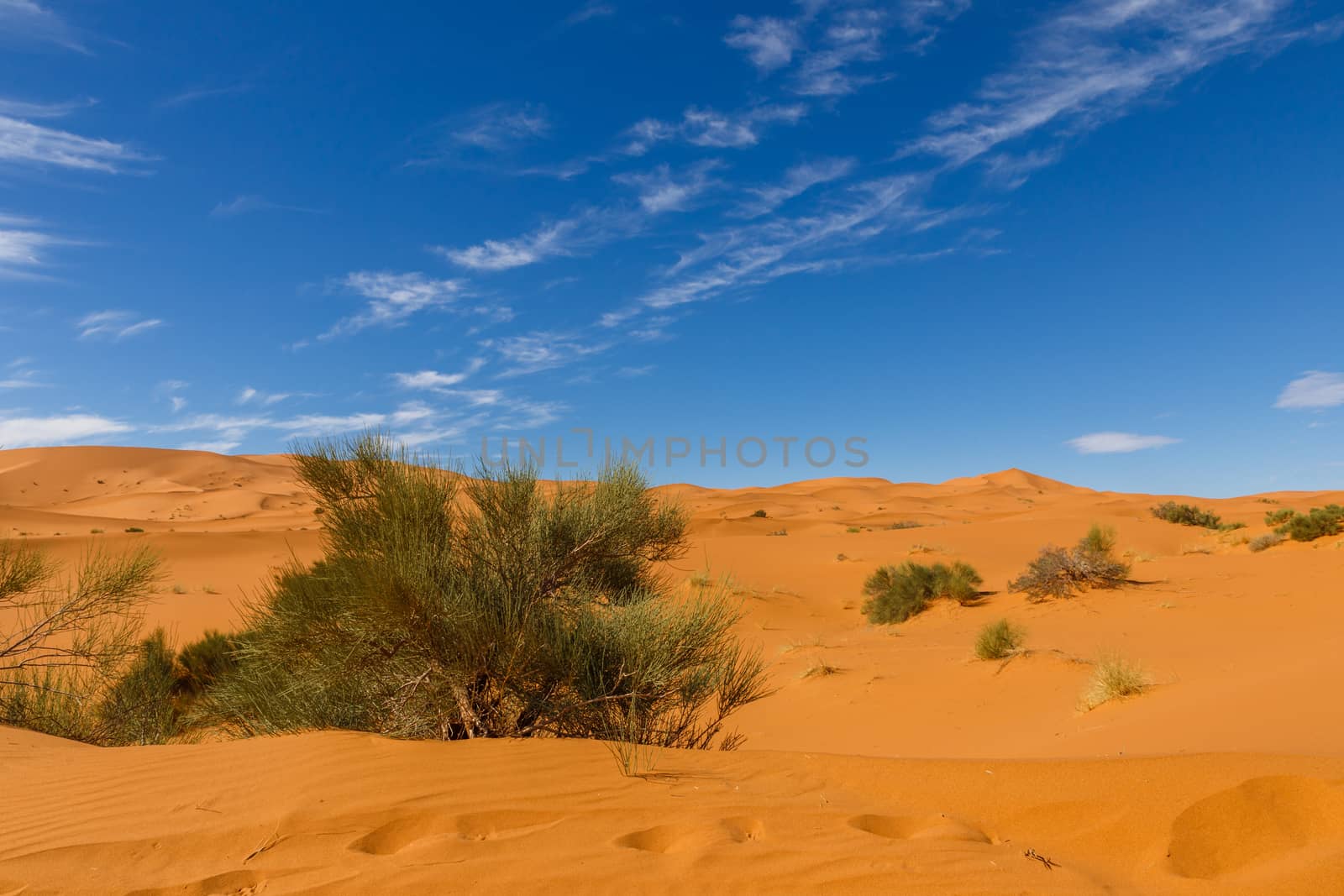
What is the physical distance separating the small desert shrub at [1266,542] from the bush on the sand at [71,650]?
2442cm

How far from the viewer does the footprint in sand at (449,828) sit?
146 inches

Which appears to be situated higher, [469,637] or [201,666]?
[469,637]

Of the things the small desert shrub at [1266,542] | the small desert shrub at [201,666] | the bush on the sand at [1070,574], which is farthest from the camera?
the small desert shrub at [1266,542]

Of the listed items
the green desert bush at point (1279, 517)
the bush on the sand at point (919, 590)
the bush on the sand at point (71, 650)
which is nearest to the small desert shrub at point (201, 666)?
the bush on the sand at point (71, 650)

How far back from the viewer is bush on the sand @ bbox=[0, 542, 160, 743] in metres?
8.24

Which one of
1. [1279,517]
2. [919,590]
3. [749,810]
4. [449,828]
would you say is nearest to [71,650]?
[449,828]

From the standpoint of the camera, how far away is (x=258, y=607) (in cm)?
652

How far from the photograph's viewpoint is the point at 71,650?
9.02 m

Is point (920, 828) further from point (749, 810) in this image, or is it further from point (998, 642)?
point (998, 642)

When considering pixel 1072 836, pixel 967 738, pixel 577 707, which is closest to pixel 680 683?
pixel 577 707

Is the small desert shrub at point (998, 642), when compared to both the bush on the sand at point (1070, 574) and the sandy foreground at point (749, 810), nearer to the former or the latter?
the sandy foreground at point (749, 810)

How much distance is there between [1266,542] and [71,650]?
25.3 metres

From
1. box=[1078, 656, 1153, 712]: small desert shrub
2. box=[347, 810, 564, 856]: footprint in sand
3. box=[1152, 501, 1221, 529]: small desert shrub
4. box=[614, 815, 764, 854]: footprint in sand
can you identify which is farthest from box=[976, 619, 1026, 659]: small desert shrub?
box=[1152, 501, 1221, 529]: small desert shrub

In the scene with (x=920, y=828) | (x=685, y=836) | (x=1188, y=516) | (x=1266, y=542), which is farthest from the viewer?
(x=1188, y=516)
